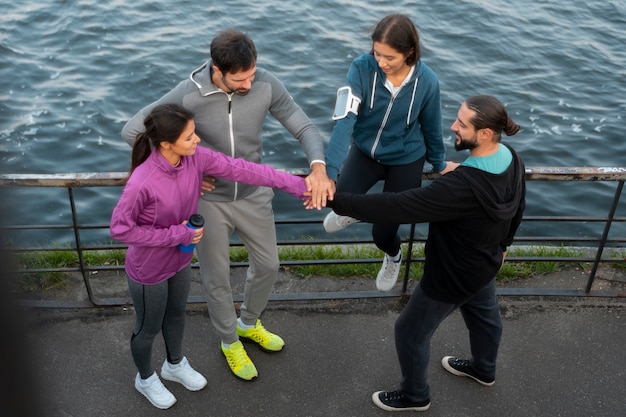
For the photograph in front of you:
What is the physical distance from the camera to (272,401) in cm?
410

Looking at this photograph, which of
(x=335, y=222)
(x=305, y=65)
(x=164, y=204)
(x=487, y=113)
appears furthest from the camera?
(x=305, y=65)

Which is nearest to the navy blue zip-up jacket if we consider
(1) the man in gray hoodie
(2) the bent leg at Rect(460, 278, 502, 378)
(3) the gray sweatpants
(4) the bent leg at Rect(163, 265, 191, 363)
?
(1) the man in gray hoodie

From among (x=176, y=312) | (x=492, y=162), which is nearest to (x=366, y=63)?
(x=492, y=162)

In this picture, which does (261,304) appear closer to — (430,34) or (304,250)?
(304,250)

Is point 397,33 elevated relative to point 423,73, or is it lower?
elevated

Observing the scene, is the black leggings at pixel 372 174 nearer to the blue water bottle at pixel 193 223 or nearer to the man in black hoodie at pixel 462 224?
the man in black hoodie at pixel 462 224

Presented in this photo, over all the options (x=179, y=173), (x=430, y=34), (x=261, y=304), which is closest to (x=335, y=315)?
(x=261, y=304)

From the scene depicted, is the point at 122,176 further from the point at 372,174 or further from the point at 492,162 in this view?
the point at 492,162

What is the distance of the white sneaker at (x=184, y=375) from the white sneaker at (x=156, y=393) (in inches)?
4.9

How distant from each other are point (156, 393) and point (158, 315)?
534mm

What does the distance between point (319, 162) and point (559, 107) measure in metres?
10.7

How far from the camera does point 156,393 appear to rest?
4.01 meters

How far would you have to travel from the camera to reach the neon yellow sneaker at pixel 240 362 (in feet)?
13.9

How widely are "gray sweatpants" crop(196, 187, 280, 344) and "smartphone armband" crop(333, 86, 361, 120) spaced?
2.11 ft
